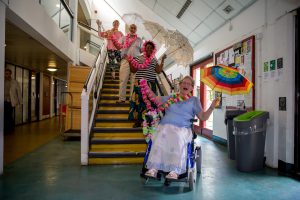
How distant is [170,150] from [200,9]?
16.2 ft

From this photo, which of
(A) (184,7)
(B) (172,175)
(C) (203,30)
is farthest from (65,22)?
(B) (172,175)

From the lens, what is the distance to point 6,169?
161 inches

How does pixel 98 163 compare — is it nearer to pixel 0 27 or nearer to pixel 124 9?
pixel 0 27

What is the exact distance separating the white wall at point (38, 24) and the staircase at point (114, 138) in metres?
1.97

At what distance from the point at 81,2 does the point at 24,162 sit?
8.15 m

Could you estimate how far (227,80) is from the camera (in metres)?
3.48

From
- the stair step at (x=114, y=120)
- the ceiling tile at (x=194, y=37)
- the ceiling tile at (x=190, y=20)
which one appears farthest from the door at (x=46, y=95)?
the stair step at (x=114, y=120)

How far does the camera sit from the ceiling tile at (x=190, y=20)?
24.6ft

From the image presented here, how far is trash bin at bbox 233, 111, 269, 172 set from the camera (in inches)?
162

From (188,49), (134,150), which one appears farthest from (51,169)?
(188,49)

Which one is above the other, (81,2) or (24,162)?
(81,2)

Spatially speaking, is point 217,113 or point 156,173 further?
point 217,113

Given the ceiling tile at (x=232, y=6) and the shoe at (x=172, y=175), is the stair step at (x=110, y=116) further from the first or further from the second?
the ceiling tile at (x=232, y=6)

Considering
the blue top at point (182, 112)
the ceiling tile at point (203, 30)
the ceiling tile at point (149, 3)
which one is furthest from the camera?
the ceiling tile at point (149, 3)
